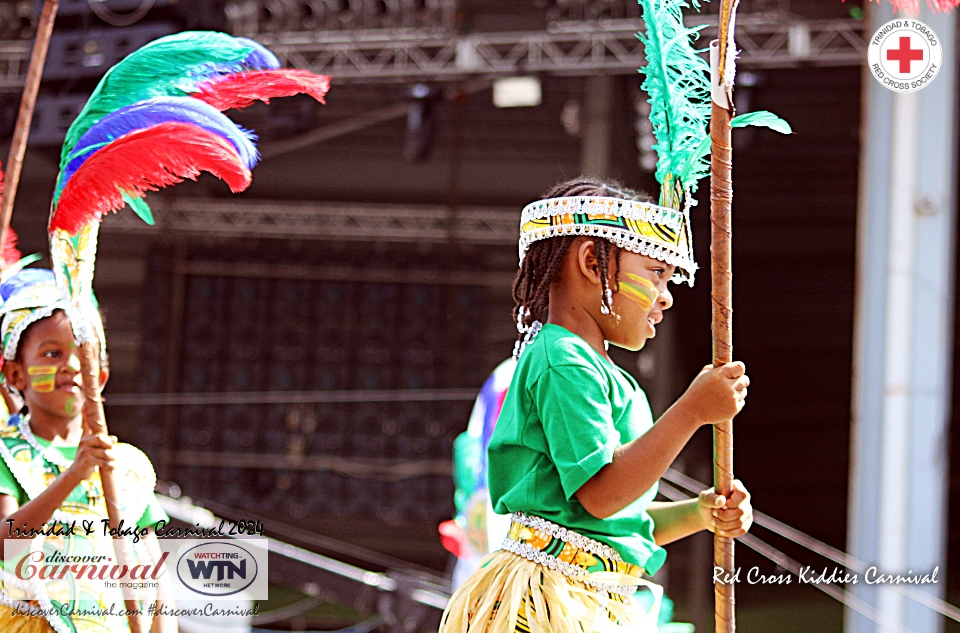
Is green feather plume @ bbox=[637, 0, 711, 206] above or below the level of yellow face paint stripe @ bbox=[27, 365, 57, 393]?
above

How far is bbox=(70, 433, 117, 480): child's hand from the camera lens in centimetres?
192

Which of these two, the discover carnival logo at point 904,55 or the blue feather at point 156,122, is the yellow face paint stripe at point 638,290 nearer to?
the blue feather at point 156,122

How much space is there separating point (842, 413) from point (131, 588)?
8490 millimetres

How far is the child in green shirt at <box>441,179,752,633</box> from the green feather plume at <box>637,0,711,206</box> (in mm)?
78

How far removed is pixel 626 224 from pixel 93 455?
1.01 m

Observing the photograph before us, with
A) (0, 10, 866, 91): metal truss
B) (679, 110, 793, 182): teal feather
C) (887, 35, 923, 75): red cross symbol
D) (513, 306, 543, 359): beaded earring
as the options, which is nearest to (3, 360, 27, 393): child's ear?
(513, 306, 543, 359): beaded earring

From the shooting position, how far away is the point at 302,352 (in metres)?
9.16

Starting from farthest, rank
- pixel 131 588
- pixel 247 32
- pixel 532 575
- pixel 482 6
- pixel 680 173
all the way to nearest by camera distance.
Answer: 1. pixel 482 6
2. pixel 247 32
3. pixel 131 588
4. pixel 680 173
5. pixel 532 575

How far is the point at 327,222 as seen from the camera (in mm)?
9617

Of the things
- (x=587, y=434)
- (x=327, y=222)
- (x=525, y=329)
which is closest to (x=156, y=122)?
(x=525, y=329)

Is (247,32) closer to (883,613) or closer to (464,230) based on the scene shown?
(464,230)

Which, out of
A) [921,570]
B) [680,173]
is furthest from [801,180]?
[680,173]

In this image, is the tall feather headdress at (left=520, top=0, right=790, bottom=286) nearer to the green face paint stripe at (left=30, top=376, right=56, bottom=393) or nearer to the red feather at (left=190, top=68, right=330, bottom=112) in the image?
the red feather at (left=190, top=68, right=330, bottom=112)

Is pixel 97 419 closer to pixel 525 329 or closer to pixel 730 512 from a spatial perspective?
pixel 525 329
